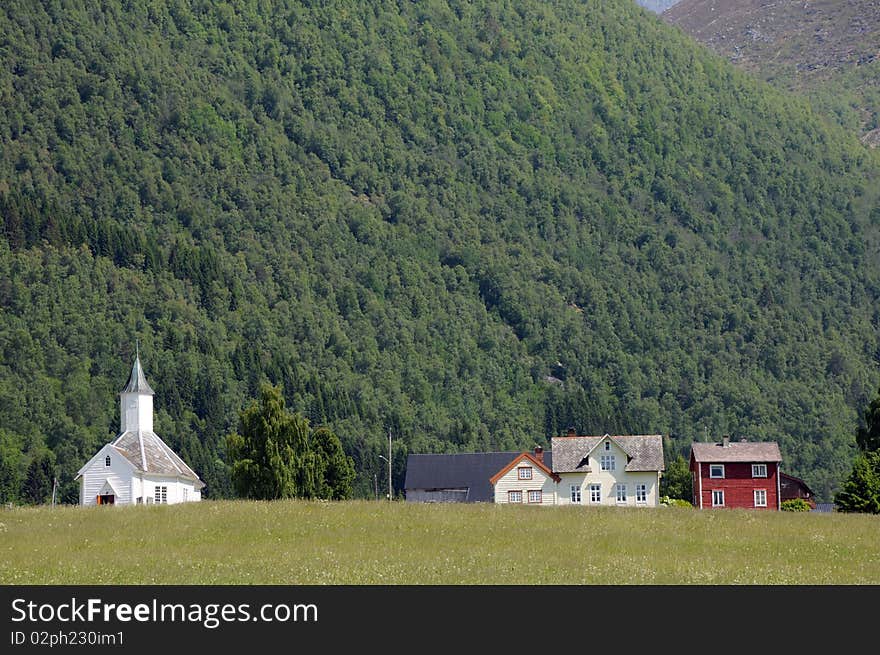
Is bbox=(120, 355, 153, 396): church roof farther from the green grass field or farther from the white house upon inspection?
the green grass field

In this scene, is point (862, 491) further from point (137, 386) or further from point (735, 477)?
point (137, 386)

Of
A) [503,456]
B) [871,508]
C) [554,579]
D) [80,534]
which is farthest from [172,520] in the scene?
[503,456]

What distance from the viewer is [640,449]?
117 metres

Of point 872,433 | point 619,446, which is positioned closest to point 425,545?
point 872,433

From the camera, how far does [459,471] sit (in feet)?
464

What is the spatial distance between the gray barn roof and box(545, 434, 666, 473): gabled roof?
67.3ft

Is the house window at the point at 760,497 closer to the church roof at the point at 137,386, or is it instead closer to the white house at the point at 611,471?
the white house at the point at 611,471

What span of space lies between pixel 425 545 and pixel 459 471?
8081cm

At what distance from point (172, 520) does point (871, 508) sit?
3643 cm

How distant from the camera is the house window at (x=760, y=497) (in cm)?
11619

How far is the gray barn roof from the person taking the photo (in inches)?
5502

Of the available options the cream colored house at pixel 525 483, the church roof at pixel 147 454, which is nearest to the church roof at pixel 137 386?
the church roof at pixel 147 454
